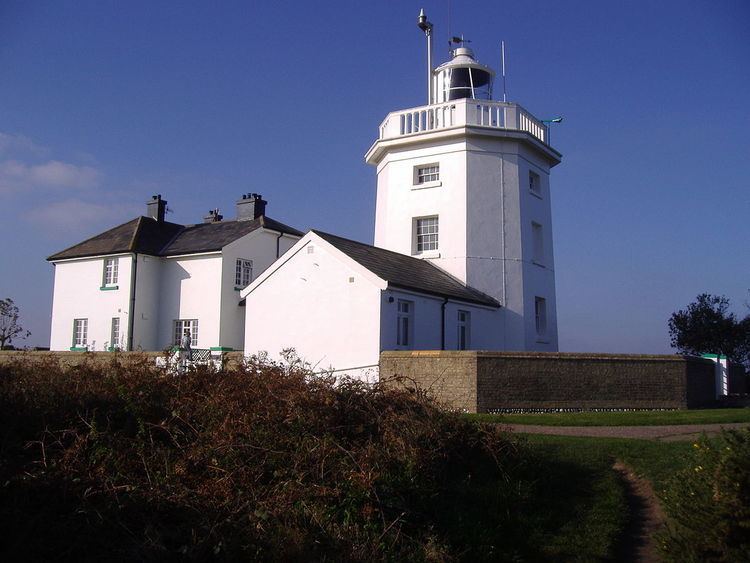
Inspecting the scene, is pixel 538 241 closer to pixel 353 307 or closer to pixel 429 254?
pixel 429 254

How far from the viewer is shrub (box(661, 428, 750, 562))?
20.7 feet

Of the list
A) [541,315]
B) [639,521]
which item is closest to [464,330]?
[541,315]

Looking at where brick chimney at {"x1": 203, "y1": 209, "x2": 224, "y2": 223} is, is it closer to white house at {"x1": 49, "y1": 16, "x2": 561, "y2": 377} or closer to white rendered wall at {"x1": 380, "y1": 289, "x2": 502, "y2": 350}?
white house at {"x1": 49, "y1": 16, "x2": 561, "y2": 377}

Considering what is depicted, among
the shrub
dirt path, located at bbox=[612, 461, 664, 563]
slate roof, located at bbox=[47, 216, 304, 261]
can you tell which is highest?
slate roof, located at bbox=[47, 216, 304, 261]

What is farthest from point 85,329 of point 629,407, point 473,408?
point 629,407

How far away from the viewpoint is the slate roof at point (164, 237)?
32.7 m

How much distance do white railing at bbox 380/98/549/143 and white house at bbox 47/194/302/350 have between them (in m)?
9.74

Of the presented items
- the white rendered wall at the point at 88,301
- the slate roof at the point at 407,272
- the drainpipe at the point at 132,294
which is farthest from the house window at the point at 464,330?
the white rendered wall at the point at 88,301

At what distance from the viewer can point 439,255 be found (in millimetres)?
25484

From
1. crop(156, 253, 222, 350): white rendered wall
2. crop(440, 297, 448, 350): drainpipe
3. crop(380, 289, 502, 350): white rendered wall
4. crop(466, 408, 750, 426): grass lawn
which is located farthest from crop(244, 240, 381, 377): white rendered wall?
crop(156, 253, 222, 350): white rendered wall

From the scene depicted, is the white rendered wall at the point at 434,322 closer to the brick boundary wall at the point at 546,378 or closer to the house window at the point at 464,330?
the house window at the point at 464,330

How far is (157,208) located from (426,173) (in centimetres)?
1625

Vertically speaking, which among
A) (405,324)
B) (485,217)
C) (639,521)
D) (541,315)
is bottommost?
(639,521)

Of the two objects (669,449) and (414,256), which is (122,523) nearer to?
(669,449)
